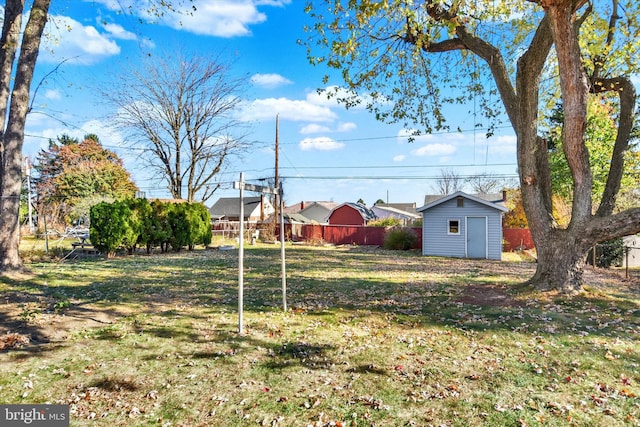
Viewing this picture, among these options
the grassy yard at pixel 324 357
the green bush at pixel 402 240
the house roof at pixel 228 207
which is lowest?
the grassy yard at pixel 324 357

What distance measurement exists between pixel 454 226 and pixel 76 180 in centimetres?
2745

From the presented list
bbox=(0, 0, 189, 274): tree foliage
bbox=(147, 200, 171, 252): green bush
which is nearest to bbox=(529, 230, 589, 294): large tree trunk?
bbox=(0, 0, 189, 274): tree foliage

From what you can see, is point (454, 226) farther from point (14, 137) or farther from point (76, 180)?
point (76, 180)

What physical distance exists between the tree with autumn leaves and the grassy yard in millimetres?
20103

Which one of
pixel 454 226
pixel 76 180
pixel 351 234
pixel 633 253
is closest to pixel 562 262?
pixel 454 226

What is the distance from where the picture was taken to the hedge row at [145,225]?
43.4 feet

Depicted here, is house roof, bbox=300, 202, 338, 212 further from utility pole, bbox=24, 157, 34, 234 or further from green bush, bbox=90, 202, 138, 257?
green bush, bbox=90, 202, 138, 257

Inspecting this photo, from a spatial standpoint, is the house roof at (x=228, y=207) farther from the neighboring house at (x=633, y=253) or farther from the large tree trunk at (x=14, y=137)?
the large tree trunk at (x=14, y=137)

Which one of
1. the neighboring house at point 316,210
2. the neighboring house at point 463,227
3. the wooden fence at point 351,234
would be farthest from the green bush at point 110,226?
the neighboring house at point 316,210

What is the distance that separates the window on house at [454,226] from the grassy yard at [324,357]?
430 inches

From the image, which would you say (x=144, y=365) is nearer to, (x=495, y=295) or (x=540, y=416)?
(x=540, y=416)

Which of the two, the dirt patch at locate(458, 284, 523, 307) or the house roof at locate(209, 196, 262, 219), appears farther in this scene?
the house roof at locate(209, 196, 262, 219)

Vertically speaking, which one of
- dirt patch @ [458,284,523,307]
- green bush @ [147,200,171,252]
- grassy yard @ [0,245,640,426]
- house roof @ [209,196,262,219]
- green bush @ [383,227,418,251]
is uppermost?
house roof @ [209,196,262,219]

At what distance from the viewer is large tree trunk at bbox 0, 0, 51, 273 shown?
7.95m
